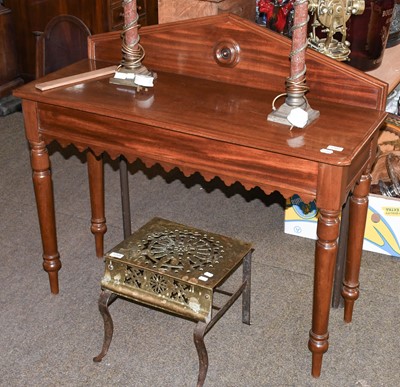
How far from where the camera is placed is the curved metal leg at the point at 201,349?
218 centimetres

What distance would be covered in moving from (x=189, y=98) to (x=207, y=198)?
47.8 inches

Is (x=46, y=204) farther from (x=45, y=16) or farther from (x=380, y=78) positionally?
(x=45, y=16)

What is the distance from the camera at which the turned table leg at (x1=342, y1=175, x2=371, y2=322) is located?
232cm

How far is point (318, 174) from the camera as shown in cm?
194

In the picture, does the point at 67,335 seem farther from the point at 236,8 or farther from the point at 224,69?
the point at 236,8

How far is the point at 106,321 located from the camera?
2.37 meters

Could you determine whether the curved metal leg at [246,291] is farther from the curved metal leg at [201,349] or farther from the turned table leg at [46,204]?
the turned table leg at [46,204]

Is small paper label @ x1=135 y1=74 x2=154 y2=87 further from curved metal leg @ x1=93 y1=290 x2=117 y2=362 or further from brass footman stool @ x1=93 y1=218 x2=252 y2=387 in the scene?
curved metal leg @ x1=93 y1=290 x2=117 y2=362

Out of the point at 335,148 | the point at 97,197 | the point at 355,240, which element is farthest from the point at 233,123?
the point at 97,197

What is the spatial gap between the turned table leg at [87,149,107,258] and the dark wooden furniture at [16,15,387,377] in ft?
1.00

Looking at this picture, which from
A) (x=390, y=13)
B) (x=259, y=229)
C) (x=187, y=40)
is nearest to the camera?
(x=187, y=40)

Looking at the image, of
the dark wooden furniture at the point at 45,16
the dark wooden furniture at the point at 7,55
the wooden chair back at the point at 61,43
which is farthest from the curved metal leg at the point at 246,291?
the dark wooden furniture at the point at 7,55

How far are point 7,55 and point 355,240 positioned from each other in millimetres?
3022

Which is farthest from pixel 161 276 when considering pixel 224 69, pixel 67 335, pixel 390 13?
pixel 390 13
